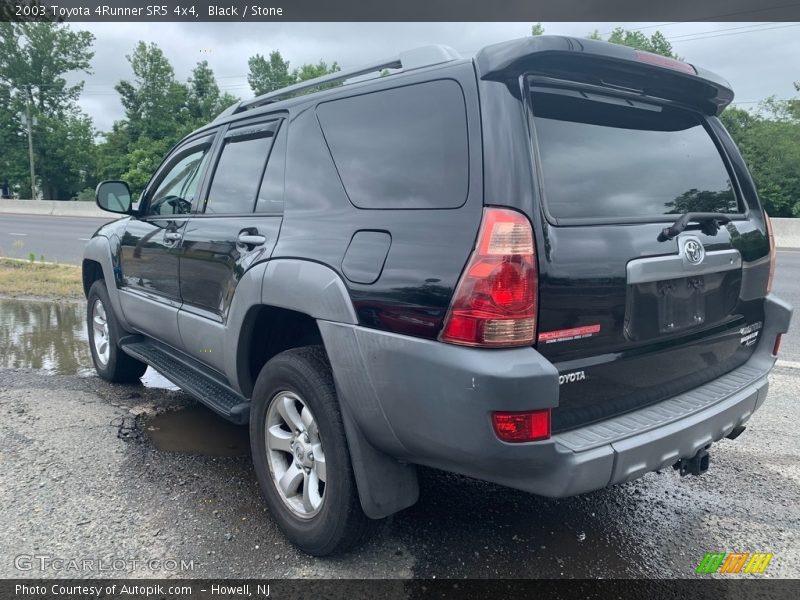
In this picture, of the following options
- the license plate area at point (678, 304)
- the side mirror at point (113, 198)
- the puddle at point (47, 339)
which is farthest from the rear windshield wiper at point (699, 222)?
the puddle at point (47, 339)

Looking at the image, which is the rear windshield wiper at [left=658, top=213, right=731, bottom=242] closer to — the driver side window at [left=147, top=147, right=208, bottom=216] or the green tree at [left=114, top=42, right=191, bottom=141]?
the driver side window at [left=147, top=147, right=208, bottom=216]

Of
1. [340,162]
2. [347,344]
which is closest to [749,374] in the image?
[347,344]

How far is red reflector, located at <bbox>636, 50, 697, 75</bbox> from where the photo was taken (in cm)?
244

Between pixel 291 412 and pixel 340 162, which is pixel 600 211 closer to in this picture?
pixel 340 162

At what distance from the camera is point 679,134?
281cm

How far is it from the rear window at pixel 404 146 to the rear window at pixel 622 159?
1.02 feet

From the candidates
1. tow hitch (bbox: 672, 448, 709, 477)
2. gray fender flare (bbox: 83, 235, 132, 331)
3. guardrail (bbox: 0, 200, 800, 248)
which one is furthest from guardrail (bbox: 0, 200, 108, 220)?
tow hitch (bbox: 672, 448, 709, 477)

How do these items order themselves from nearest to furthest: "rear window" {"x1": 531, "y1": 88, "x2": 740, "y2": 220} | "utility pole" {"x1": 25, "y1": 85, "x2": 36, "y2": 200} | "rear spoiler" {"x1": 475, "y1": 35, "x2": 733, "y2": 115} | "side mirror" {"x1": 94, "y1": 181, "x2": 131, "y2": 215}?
"rear spoiler" {"x1": 475, "y1": 35, "x2": 733, "y2": 115}, "rear window" {"x1": 531, "y1": 88, "x2": 740, "y2": 220}, "side mirror" {"x1": 94, "y1": 181, "x2": 131, "y2": 215}, "utility pole" {"x1": 25, "y1": 85, "x2": 36, "y2": 200}

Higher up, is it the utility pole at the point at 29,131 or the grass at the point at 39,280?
the utility pole at the point at 29,131

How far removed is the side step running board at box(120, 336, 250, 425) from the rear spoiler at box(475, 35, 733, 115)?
2087 millimetres

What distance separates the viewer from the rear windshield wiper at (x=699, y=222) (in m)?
2.41

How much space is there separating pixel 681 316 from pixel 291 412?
1756mm

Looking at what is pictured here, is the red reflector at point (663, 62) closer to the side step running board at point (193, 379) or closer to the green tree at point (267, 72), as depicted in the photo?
the side step running board at point (193, 379)

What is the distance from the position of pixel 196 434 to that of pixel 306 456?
1663 millimetres
